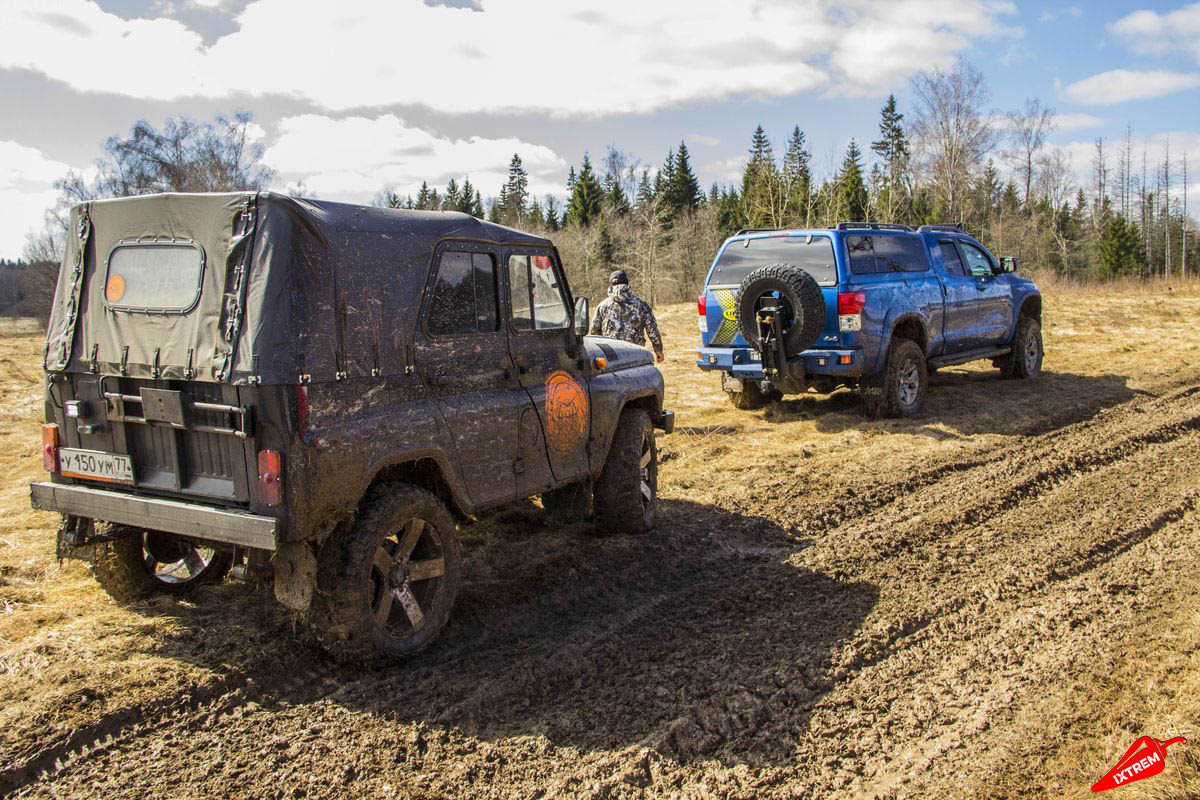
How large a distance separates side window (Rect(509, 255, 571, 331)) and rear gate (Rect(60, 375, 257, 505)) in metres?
1.76

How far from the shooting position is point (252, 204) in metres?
3.89

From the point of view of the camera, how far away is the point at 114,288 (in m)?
4.32

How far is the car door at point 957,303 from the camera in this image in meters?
11.3

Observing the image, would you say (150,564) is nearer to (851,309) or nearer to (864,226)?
(851,309)

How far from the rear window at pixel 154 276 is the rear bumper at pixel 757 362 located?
6.90 meters

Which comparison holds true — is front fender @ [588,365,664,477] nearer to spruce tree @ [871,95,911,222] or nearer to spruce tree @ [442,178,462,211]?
spruce tree @ [871,95,911,222]

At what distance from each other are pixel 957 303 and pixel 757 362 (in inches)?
132

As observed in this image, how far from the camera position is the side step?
11.3m

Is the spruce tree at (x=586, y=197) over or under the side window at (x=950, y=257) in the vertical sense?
over

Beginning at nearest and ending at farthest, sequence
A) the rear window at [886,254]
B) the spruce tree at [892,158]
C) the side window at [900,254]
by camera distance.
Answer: the rear window at [886,254]
the side window at [900,254]
the spruce tree at [892,158]

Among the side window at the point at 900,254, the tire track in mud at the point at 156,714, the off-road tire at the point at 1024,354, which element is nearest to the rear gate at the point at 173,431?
the tire track in mud at the point at 156,714

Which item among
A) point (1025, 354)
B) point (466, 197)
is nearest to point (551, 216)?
point (466, 197)

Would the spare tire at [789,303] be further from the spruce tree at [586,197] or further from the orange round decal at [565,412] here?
the spruce tree at [586,197]

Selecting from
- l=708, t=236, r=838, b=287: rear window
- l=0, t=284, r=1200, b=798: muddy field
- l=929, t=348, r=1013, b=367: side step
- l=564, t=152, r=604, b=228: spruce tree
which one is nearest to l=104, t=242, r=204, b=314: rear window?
l=0, t=284, r=1200, b=798: muddy field
